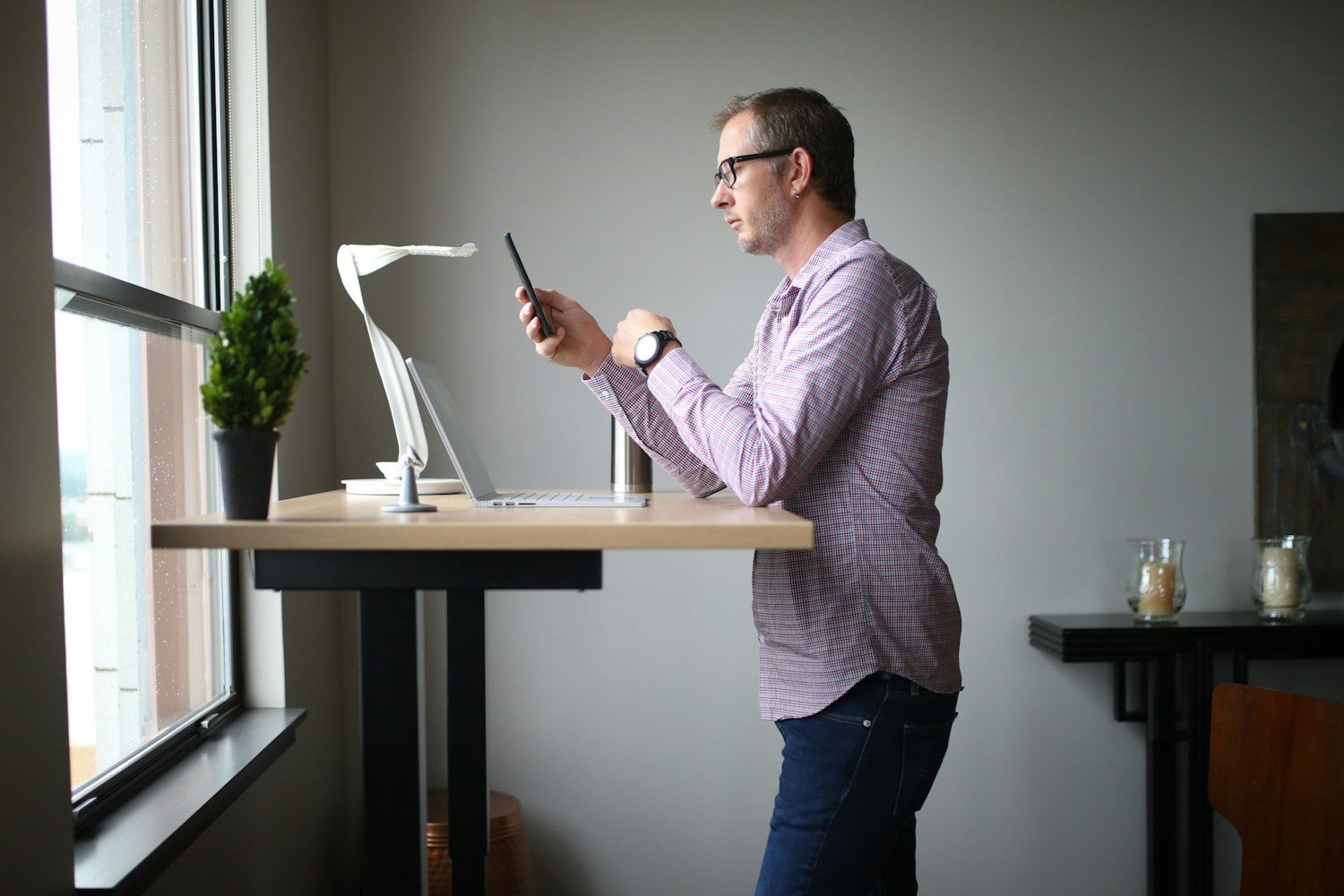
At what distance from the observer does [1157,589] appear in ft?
9.60

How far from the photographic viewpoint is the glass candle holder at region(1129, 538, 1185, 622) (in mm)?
2924

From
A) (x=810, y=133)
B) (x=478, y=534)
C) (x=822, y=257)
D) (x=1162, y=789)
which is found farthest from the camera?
(x=1162, y=789)

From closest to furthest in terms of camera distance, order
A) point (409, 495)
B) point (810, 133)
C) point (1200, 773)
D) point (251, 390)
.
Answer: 1. point (251, 390)
2. point (409, 495)
3. point (810, 133)
4. point (1200, 773)

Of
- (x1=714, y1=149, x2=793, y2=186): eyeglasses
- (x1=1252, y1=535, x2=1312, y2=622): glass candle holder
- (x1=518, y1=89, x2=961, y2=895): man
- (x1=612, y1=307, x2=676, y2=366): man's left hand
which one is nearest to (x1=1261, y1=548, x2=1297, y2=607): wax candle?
(x1=1252, y1=535, x2=1312, y2=622): glass candle holder

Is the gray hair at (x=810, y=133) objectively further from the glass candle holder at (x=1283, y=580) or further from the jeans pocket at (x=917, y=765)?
the glass candle holder at (x=1283, y=580)

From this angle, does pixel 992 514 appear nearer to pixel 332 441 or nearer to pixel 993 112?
Answer: pixel 993 112

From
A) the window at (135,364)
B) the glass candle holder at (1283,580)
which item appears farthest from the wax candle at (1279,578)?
the window at (135,364)

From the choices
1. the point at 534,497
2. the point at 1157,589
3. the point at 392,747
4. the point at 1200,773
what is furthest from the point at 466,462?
the point at 1200,773

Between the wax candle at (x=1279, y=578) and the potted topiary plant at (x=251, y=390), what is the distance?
263 cm

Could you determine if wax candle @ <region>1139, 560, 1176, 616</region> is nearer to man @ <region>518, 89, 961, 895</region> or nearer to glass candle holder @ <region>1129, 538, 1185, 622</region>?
glass candle holder @ <region>1129, 538, 1185, 622</region>

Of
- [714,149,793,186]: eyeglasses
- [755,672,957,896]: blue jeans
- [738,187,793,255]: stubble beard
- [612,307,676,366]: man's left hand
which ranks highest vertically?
[714,149,793,186]: eyeglasses

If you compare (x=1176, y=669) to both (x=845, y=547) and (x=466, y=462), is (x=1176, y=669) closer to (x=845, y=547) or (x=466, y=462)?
(x=845, y=547)

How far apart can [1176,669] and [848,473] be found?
1.97 m

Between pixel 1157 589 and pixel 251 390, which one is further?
pixel 1157 589
